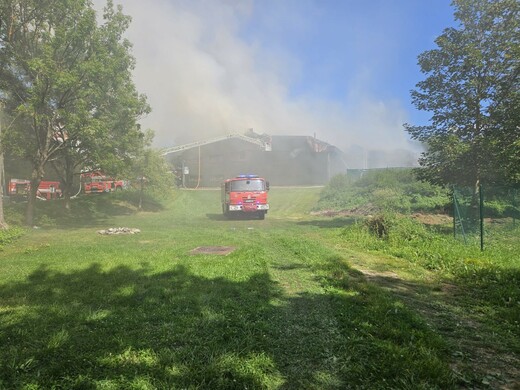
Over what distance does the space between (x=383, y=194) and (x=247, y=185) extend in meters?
9.21

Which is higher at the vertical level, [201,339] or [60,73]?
[60,73]

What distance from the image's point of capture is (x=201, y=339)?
359 centimetres

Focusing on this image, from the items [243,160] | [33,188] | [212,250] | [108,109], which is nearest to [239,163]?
[243,160]

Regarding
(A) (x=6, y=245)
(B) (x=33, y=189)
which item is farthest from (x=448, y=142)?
(B) (x=33, y=189)

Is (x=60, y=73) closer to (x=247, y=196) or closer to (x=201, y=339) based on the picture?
(x=247, y=196)

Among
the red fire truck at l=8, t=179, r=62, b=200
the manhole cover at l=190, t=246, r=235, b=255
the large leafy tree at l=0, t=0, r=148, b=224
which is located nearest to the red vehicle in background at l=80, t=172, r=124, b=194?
the red fire truck at l=8, t=179, r=62, b=200

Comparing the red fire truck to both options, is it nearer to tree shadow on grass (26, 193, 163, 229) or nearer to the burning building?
tree shadow on grass (26, 193, 163, 229)

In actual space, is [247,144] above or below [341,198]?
above

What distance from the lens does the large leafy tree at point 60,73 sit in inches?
508

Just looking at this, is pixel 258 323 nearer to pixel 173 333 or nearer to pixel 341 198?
pixel 173 333

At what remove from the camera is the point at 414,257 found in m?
8.12

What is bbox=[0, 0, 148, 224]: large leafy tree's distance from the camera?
12906 millimetres

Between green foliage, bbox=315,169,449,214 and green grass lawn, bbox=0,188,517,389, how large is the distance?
1128 centimetres

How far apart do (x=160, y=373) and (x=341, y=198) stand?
2370cm
